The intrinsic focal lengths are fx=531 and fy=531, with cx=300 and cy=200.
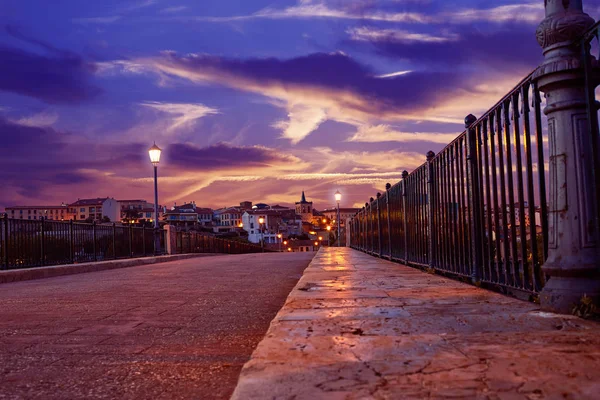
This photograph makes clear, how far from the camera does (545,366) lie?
7.00 feet

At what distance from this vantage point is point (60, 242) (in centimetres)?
1457

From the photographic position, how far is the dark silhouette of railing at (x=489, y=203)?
374 cm

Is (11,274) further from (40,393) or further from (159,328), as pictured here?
(40,393)

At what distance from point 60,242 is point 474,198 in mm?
12513

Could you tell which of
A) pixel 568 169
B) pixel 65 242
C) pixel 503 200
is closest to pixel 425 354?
pixel 568 169

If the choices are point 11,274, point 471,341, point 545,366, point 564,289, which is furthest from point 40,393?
point 11,274

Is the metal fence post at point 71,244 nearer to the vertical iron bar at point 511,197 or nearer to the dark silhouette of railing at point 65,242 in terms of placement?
the dark silhouette of railing at point 65,242

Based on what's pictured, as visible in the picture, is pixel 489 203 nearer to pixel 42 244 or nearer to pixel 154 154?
pixel 42 244

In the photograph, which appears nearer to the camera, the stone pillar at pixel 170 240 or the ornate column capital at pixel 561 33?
the ornate column capital at pixel 561 33

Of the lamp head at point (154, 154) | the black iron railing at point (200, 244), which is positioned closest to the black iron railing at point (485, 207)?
the lamp head at point (154, 154)

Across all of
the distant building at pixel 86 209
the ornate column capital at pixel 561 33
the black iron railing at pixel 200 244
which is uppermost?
the distant building at pixel 86 209

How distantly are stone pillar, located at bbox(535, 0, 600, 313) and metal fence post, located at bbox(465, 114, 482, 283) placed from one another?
171cm

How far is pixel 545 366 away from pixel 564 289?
1.33 meters

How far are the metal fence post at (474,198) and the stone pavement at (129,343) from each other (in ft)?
6.75
